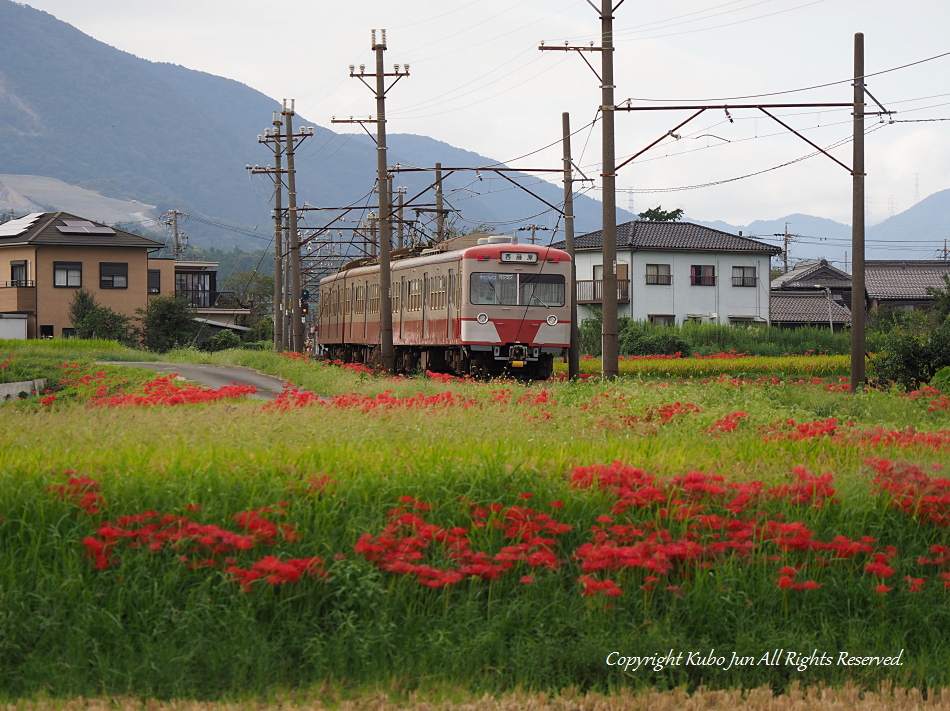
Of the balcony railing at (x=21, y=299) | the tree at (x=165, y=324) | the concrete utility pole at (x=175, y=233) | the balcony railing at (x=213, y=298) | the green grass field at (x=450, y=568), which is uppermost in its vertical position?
the concrete utility pole at (x=175, y=233)

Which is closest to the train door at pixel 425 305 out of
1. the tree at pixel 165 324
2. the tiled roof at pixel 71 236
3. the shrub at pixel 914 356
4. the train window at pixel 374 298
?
the train window at pixel 374 298

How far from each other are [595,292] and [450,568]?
49.2 meters

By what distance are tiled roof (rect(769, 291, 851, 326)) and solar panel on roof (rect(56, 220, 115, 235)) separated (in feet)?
121

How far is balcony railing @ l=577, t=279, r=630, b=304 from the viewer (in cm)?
5431

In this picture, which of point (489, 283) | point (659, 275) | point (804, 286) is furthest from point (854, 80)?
point (804, 286)

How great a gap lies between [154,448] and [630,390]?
27.7 feet

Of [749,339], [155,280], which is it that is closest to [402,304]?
[749,339]

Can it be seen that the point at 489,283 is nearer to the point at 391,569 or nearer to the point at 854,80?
the point at 854,80

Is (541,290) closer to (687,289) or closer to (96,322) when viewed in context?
(96,322)

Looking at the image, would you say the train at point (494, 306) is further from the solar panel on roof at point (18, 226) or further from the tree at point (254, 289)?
the tree at point (254, 289)

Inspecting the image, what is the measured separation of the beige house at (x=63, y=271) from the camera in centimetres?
5009

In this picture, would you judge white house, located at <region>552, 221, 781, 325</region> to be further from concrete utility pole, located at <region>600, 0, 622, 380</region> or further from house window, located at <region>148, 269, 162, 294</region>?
concrete utility pole, located at <region>600, 0, 622, 380</region>

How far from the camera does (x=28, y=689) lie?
5570 millimetres

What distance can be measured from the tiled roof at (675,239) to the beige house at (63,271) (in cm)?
2154
